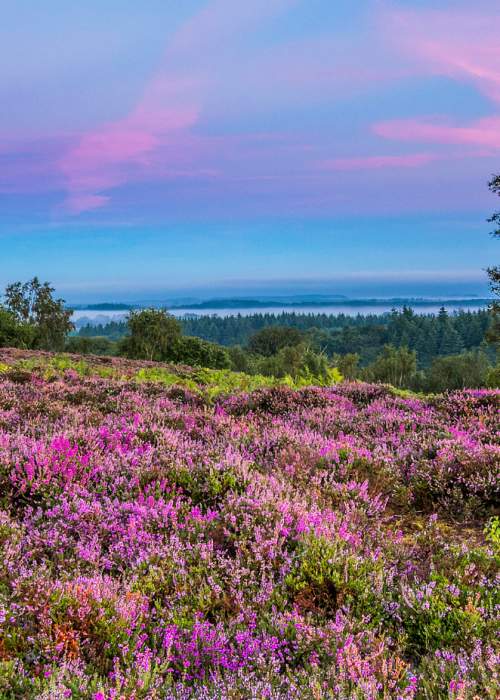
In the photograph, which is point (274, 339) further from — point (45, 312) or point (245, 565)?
point (245, 565)

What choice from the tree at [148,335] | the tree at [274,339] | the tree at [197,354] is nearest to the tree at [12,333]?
the tree at [148,335]

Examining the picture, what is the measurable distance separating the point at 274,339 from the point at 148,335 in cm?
7919

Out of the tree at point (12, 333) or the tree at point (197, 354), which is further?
the tree at point (197, 354)

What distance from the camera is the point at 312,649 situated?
9.53ft

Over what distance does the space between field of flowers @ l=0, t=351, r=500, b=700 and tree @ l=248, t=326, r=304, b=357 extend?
16159 cm

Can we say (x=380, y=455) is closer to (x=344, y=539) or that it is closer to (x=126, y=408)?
(x=344, y=539)

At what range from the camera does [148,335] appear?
318 ft

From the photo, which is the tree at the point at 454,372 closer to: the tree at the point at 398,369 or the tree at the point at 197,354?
the tree at the point at 398,369

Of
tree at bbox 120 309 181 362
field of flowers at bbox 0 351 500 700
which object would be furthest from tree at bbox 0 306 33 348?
field of flowers at bbox 0 351 500 700

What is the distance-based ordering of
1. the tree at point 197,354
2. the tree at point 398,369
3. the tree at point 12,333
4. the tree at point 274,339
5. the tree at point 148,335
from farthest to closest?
1. the tree at point 274,339
2. the tree at point 398,369
3. the tree at point 148,335
4. the tree at point 197,354
5. the tree at point 12,333

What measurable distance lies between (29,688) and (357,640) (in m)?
1.82

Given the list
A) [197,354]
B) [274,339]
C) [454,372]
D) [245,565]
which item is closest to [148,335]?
[197,354]

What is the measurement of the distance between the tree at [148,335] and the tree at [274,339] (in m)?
71.4

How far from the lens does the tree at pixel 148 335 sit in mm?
96812
